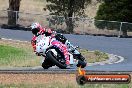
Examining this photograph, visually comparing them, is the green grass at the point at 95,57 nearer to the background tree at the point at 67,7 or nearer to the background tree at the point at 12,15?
the background tree at the point at 12,15

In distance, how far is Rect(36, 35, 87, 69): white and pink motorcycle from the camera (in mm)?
9430

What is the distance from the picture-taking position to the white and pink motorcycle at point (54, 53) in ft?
30.9

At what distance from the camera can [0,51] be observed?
25625 mm

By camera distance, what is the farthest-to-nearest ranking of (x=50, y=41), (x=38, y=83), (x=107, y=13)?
(x=107, y=13) → (x=38, y=83) → (x=50, y=41)

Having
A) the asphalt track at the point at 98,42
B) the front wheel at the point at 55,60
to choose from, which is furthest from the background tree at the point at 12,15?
the front wheel at the point at 55,60

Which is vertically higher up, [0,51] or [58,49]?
[58,49]

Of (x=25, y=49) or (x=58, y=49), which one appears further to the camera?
(x=25, y=49)

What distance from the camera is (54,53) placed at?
963cm

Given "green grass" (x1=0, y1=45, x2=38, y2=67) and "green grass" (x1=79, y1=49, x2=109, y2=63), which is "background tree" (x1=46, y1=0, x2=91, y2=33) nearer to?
"green grass" (x1=0, y1=45, x2=38, y2=67)

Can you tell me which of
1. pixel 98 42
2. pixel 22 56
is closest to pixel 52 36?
pixel 22 56

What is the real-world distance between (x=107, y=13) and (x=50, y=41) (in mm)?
38638

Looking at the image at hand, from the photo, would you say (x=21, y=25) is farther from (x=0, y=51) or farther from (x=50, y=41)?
(x=50, y=41)

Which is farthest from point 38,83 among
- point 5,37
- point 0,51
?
point 5,37

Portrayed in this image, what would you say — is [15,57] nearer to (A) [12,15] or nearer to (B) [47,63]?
(B) [47,63]
